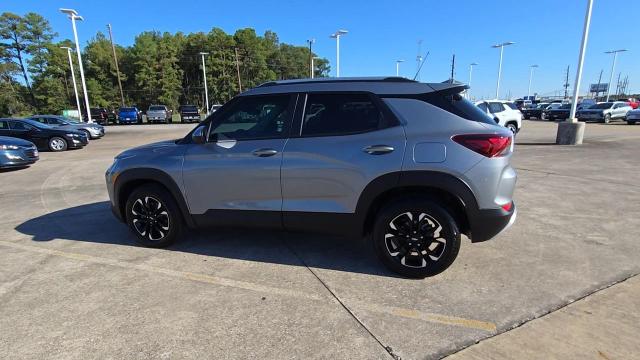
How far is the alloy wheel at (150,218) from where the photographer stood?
4400 mm

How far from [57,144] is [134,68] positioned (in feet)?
189

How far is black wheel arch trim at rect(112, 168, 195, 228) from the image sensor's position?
421 centimetres

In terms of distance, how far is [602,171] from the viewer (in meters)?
9.02

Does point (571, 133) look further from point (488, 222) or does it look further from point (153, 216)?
point (153, 216)

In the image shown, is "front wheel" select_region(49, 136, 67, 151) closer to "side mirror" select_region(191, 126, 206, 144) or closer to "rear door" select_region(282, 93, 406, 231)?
"side mirror" select_region(191, 126, 206, 144)

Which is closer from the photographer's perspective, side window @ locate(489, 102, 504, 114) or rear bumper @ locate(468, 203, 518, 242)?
rear bumper @ locate(468, 203, 518, 242)

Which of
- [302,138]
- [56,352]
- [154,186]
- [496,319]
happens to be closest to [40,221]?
[154,186]

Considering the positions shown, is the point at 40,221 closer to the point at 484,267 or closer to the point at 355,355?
the point at 355,355

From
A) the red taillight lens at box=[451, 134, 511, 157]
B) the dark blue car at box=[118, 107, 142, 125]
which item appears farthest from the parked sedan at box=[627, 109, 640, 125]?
the dark blue car at box=[118, 107, 142, 125]

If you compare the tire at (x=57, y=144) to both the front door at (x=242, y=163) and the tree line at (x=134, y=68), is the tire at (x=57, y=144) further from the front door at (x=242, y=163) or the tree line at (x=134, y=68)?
the tree line at (x=134, y=68)

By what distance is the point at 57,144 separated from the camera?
15945mm

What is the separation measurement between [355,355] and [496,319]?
1.16 meters

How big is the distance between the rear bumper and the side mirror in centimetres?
274

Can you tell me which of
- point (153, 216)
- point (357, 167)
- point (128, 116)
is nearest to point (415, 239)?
point (357, 167)
